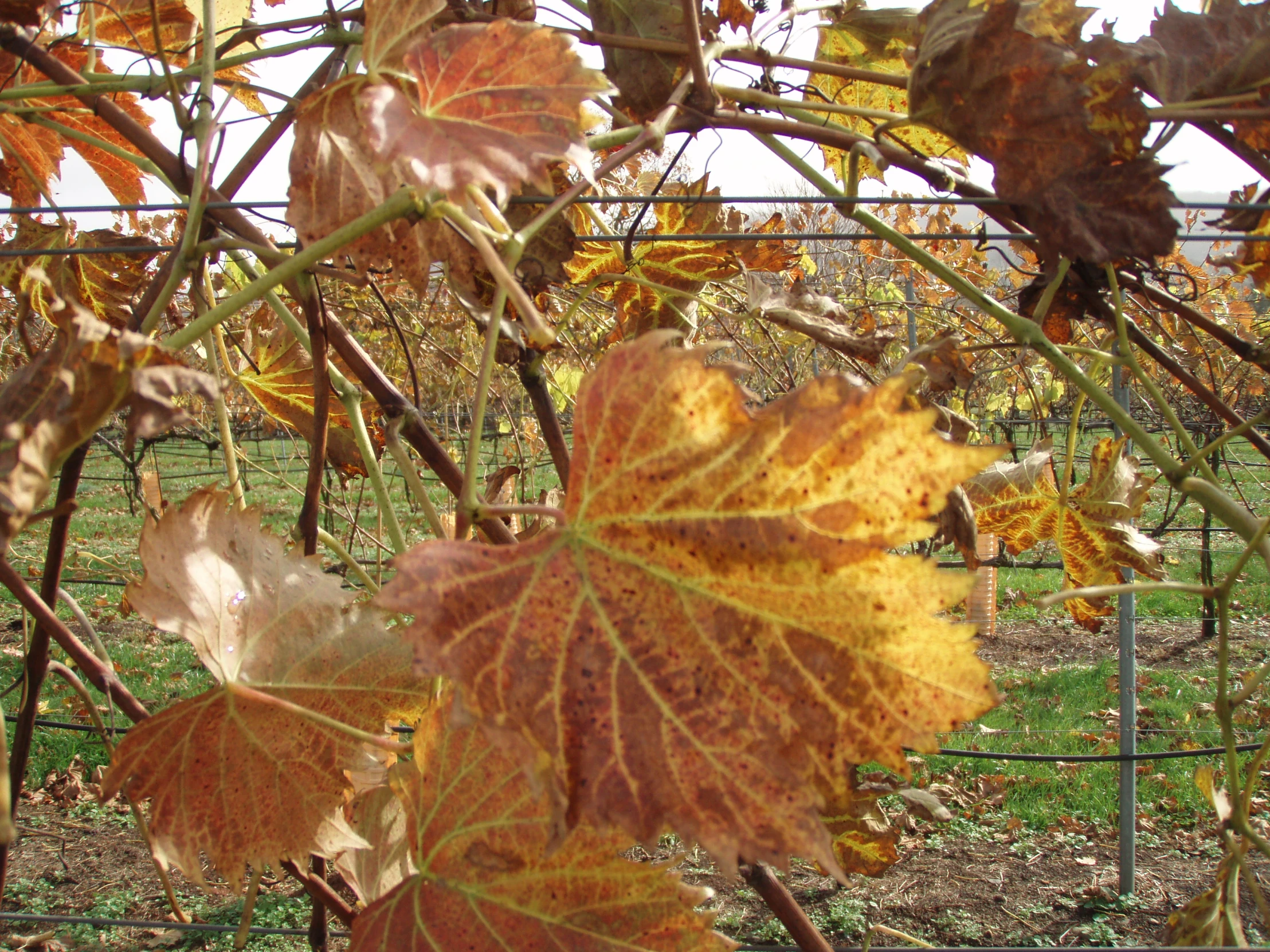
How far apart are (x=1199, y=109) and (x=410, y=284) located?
24.3 inches

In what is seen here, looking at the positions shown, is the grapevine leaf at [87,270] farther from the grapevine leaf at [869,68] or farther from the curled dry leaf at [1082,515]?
the curled dry leaf at [1082,515]

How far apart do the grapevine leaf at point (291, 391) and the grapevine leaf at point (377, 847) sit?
50cm

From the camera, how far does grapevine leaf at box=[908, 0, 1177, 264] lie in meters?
0.58

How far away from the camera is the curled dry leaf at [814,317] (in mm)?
800

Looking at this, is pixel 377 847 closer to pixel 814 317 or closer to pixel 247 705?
pixel 247 705

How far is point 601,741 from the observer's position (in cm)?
37

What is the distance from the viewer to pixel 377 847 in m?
0.64

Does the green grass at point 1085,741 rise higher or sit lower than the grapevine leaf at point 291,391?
lower

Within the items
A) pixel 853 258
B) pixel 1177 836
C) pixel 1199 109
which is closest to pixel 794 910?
pixel 1199 109

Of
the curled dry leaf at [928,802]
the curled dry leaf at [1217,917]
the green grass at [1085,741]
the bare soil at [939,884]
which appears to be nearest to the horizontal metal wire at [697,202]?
the curled dry leaf at [1217,917]

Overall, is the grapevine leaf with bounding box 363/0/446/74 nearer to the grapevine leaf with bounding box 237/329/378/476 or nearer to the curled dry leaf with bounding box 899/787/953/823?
the grapevine leaf with bounding box 237/329/378/476

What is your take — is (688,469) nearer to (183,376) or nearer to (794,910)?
(183,376)

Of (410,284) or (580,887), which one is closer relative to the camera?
(580,887)

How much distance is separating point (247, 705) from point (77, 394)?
10.4 inches
